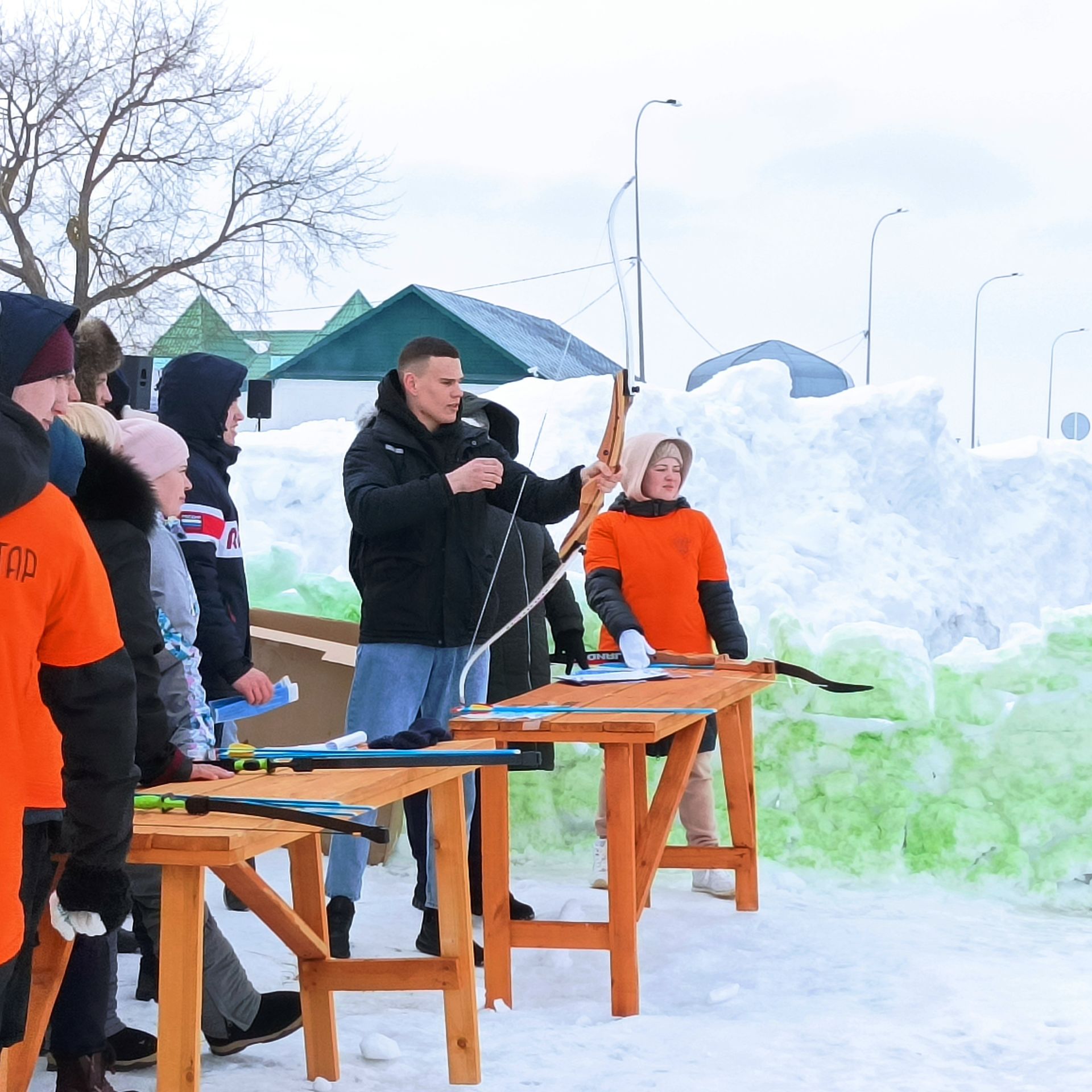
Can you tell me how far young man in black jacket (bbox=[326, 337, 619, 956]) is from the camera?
4.62m

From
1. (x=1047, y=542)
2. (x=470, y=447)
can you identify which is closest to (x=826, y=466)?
(x=1047, y=542)

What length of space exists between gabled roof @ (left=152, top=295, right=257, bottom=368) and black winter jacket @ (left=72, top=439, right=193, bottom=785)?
2132 cm

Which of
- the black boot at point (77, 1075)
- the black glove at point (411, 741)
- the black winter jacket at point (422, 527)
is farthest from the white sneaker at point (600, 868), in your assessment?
the black boot at point (77, 1075)

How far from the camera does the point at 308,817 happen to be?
255 cm

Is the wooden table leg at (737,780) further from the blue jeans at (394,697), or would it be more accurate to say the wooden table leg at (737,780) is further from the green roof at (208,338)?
the green roof at (208,338)

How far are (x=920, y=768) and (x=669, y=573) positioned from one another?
1.53 metres

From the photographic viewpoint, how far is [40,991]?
9.20 feet

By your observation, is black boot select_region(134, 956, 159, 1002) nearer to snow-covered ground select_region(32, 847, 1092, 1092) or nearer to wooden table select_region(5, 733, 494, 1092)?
snow-covered ground select_region(32, 847, 1092, 1092)

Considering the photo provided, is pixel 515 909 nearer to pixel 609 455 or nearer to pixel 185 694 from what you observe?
pixel 609 455

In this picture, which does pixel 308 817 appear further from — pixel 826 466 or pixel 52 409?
pixel 826 466

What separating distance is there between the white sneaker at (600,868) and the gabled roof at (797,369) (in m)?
22.6

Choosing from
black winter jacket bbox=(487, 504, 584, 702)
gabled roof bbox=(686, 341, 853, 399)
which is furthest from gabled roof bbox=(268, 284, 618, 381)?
black winter jacket bbox=(487, 504, 584, 702)

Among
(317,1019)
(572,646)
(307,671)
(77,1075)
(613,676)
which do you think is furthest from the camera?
(307,671)

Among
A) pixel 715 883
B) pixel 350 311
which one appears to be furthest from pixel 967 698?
pixel 350 311
